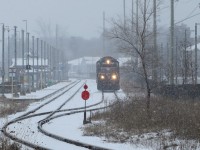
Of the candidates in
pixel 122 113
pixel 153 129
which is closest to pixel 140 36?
pixel 122 113

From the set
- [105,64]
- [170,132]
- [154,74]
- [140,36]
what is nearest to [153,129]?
[170,132]

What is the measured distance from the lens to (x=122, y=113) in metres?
22.0

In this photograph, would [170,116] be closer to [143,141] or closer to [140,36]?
[143,141]

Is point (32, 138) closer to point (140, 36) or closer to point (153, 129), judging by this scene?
point (153, 129)

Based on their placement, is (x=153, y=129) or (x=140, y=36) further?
(x=140, y=36)

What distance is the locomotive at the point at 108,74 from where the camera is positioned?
52.8m

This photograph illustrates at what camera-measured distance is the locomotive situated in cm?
5284

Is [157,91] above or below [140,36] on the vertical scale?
below

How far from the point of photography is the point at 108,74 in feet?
173

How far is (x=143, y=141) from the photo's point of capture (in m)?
14.8

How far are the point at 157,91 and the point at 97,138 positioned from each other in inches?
814

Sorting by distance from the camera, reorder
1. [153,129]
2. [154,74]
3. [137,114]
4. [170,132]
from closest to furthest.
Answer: [170,132] → [153,129] → [137,114] → [154,74]

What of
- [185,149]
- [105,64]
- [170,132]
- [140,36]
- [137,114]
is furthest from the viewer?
[105,64]

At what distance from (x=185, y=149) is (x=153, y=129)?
4567 mm
